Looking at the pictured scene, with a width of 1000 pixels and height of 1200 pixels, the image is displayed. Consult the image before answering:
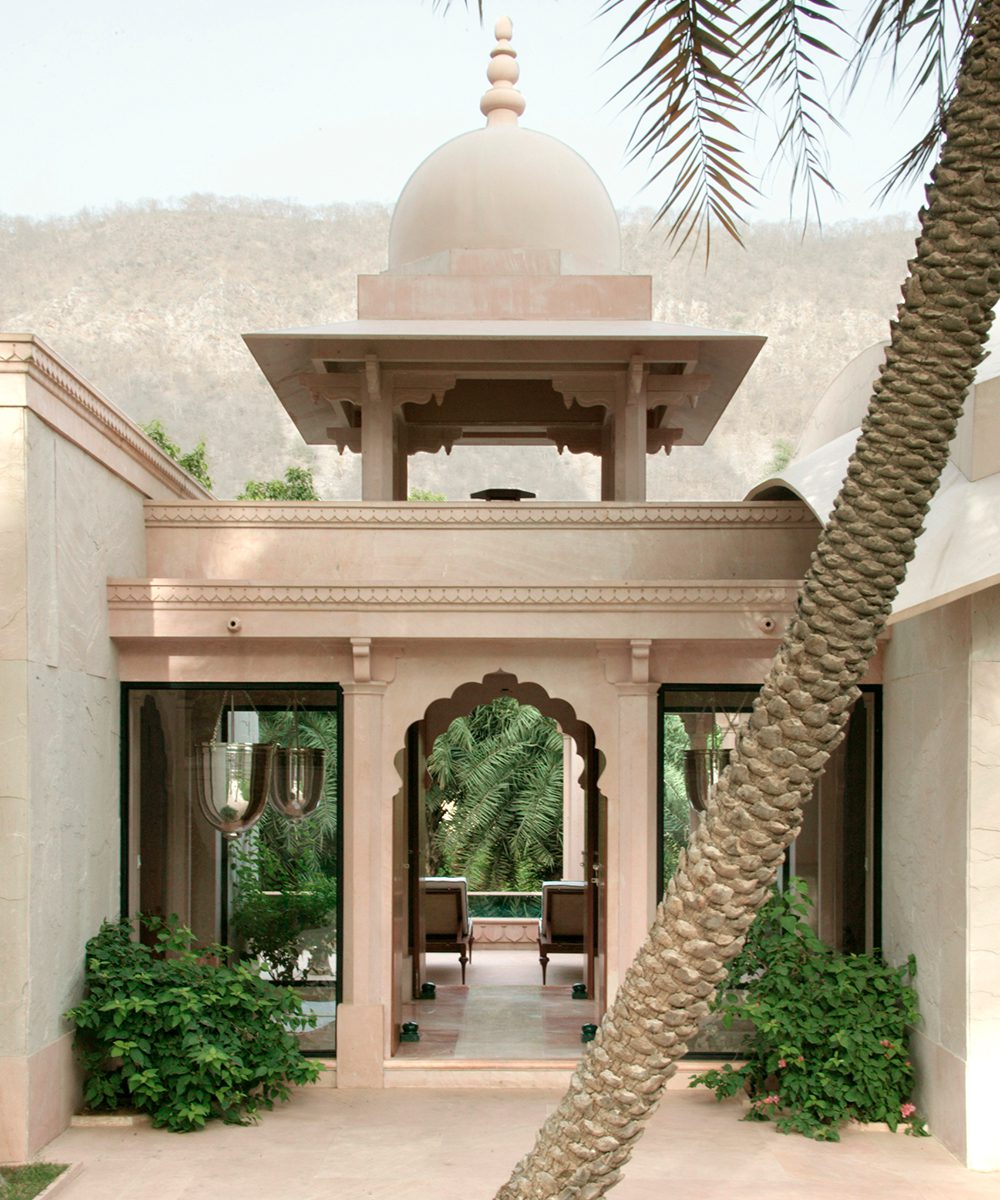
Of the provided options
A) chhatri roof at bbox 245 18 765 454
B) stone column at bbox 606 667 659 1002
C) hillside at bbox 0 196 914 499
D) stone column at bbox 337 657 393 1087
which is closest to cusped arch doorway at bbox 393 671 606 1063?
stone column at bbox 337 657 393 1087

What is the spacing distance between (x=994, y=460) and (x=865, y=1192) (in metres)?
3.68

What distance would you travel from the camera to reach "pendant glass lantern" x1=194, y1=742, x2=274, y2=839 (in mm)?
9562

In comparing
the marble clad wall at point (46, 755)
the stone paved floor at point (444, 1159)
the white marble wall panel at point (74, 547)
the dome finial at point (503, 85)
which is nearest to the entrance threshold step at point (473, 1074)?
the stone paved floor at point (444, 1159)

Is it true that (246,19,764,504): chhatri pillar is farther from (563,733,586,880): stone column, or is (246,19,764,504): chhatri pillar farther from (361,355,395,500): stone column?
(563,733,586,880): stone column

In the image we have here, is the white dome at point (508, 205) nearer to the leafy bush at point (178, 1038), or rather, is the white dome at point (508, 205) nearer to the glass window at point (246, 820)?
the glass window at point (246, 820)

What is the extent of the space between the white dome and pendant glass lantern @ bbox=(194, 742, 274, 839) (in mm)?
4968

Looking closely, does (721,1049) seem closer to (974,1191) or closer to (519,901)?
(974,1191)

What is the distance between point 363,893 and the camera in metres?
9.34

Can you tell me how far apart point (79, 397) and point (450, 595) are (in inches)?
96.7

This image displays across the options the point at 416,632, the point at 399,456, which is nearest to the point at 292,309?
Result: the point at 399,456

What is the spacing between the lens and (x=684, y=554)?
31.9 ft

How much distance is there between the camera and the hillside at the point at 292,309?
72.7 meters

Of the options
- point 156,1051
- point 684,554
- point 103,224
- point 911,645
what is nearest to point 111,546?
point 156,1051

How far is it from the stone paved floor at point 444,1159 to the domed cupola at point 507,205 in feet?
22.2
